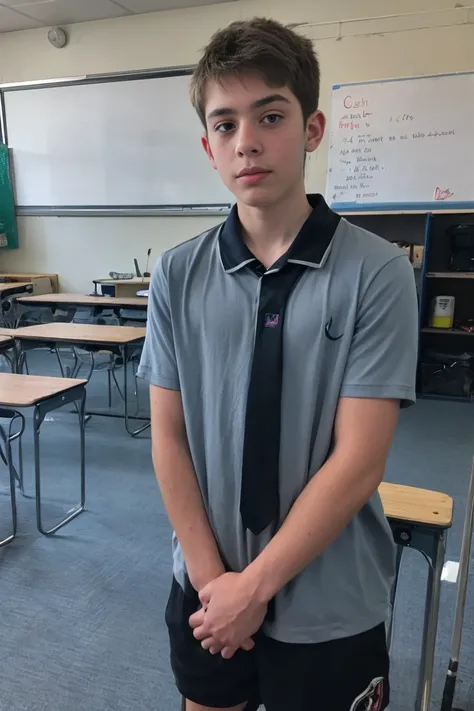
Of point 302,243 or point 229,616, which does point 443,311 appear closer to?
point 302,243

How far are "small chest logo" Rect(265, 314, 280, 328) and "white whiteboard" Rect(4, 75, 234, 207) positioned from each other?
4824 mm

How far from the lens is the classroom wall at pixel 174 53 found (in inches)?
178

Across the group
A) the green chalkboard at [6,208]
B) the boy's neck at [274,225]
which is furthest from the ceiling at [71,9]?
the boy's neck at [274,225]

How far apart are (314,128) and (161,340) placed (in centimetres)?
39

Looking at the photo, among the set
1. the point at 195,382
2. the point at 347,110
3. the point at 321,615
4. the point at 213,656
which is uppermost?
the point at 347,110

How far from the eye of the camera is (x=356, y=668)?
2.49 feet

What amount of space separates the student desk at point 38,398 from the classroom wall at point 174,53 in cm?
277

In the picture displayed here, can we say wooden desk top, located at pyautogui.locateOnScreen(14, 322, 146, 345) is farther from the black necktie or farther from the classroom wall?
the black necktie

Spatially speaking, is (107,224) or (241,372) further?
(107,224)

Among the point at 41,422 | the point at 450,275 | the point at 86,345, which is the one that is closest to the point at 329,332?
the point at 41,422

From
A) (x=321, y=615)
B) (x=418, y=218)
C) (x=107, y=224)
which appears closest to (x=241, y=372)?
(x=321, y=615)

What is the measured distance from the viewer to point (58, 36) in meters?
5.66

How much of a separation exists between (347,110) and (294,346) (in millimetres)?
4579

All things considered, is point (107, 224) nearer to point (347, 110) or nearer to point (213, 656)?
point (347, 110)
